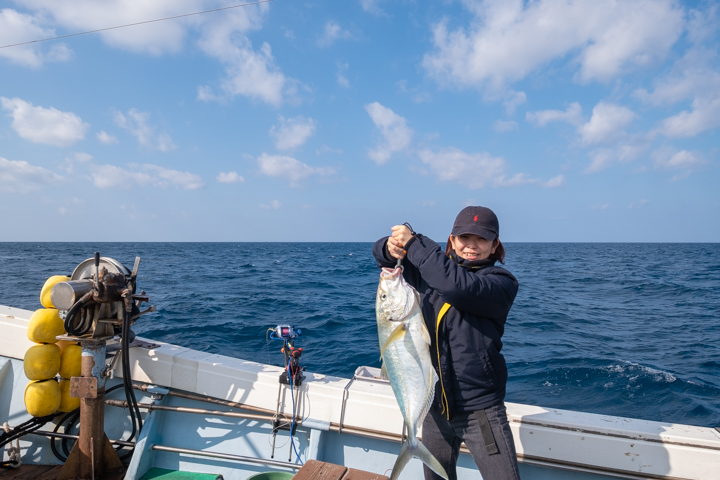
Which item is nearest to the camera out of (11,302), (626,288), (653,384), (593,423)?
(593,423)

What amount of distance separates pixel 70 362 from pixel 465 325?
11.3 feet

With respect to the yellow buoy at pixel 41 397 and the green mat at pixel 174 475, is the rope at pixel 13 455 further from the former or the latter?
the green mat at pixel 174 475

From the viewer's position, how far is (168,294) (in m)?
15.7

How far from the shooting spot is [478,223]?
2.29m

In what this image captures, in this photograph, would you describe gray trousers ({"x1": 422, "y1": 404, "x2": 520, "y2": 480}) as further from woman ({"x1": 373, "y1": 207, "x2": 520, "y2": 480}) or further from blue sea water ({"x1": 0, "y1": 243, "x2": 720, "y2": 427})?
blue sea water ({"x1": 0, "y1": 243, "x2": 720, "y2": 427})

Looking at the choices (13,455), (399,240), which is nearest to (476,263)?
(399,240)

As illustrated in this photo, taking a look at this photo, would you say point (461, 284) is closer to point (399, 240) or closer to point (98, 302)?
point (399, 240)

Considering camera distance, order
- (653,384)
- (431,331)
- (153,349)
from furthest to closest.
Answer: (653,384) → (153,349) → (431,331)

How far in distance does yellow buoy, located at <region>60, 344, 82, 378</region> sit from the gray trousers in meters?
3.11

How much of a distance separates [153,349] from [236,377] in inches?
37.9

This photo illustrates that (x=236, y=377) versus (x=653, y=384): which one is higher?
(x=236, y=377)

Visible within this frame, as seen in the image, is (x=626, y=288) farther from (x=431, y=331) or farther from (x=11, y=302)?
(x=11, y=302)

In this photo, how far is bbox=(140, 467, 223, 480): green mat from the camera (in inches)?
135

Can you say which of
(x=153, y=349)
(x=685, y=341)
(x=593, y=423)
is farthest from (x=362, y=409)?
(x=685, y=341)
